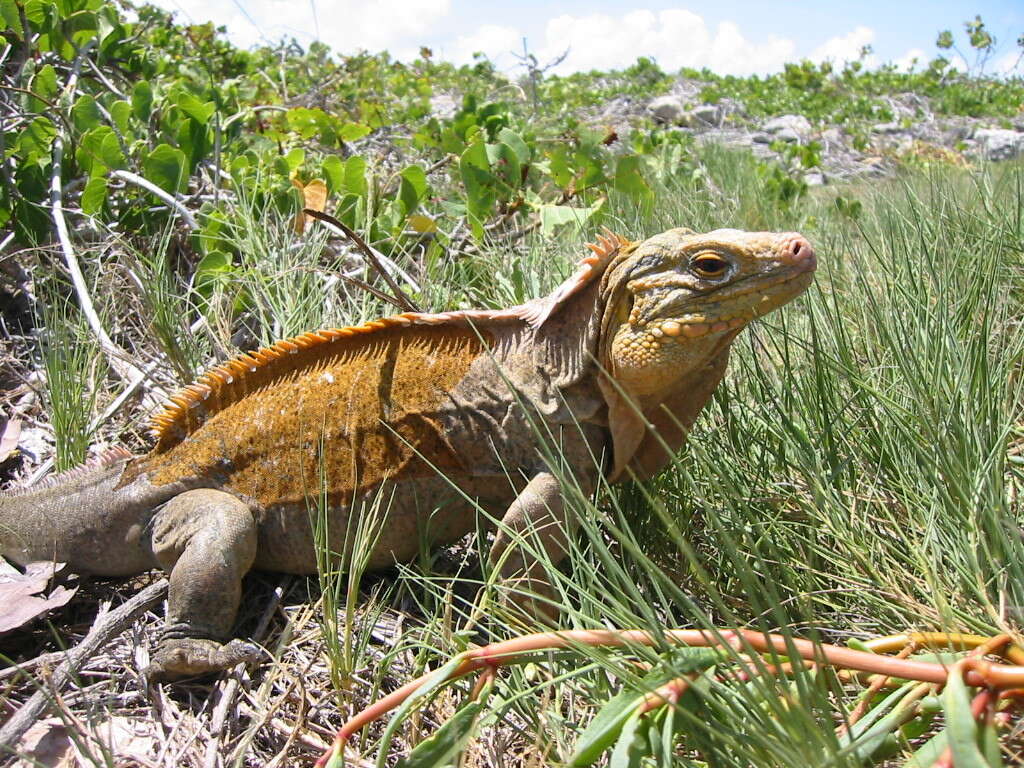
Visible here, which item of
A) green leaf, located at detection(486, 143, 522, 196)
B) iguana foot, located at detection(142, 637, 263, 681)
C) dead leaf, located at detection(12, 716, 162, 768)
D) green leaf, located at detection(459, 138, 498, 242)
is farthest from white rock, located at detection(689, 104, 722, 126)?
dead leaf, located at detection(12, 716, 162, 768)

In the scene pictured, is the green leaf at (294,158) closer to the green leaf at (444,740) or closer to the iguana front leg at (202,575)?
the iguana front leg at (202,575)

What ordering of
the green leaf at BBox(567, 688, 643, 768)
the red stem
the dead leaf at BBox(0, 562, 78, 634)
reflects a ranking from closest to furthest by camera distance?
1. the red stem
2. the green leaf at BBox(567, 688, 643, 768)
3. the dead leaf at BBox(0, 562, 78, 634)

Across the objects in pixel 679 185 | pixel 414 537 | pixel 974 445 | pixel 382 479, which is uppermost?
pixel 679 185

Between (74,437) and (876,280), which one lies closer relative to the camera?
(74,437)

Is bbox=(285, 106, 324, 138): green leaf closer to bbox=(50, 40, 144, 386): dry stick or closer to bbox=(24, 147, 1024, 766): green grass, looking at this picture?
bbox=(50, 40, 144, 386): dry stick

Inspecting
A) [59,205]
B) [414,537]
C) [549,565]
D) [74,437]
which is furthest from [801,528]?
[59,205]

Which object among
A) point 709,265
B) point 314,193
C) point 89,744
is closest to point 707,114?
point 314,193

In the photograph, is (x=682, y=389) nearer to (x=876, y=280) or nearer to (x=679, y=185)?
(x=876, y=280)

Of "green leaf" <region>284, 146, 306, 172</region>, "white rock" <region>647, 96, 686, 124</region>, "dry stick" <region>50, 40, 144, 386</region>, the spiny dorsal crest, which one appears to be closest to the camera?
the spiny dorsal crest
